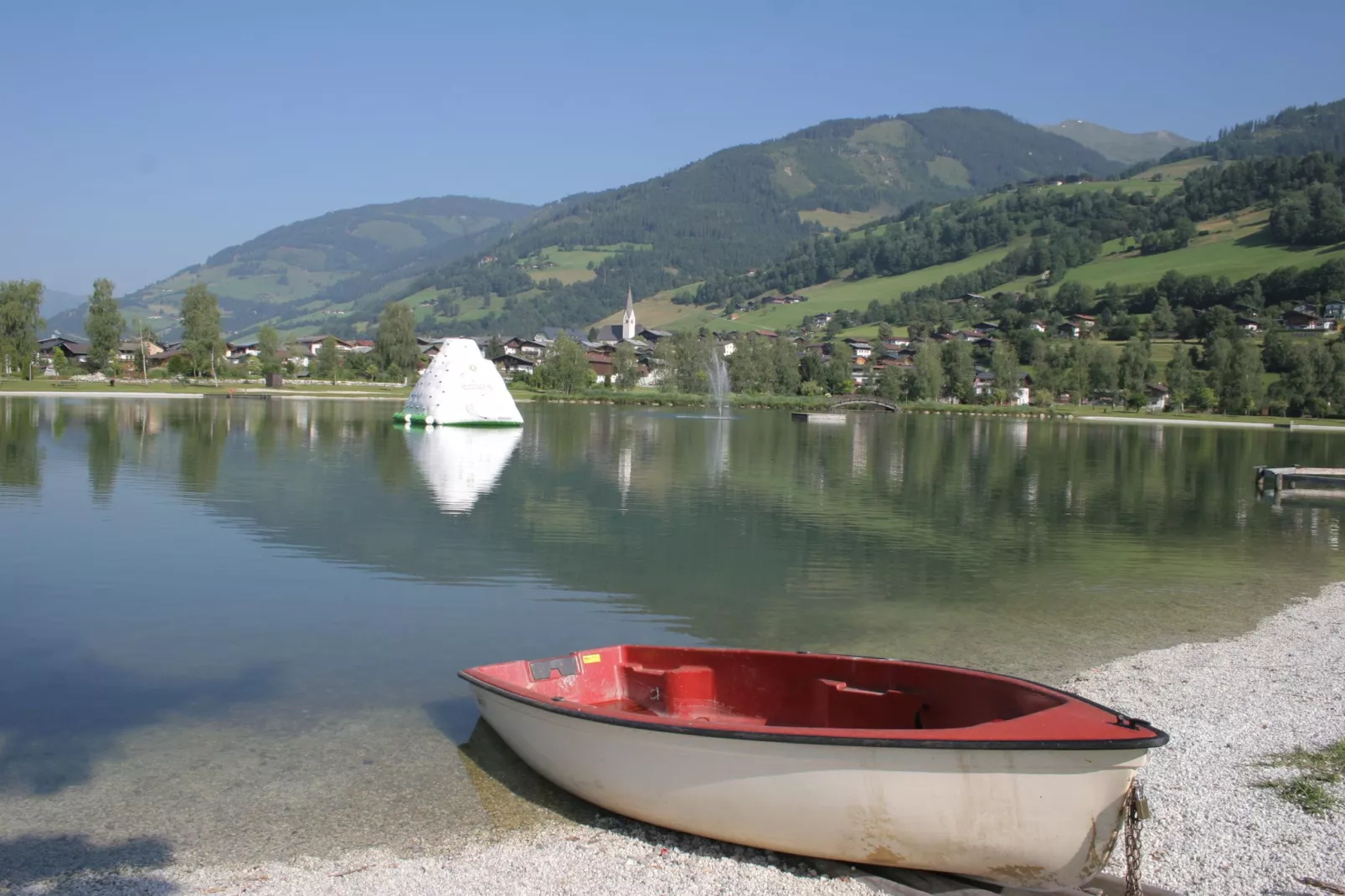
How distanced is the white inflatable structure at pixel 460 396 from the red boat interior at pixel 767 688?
65690 millimetres

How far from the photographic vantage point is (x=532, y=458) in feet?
168

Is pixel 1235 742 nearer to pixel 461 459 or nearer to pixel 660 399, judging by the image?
pixel 461 459

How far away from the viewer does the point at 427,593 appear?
2017 cm

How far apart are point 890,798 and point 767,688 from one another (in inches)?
116

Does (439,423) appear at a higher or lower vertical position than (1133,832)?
higher

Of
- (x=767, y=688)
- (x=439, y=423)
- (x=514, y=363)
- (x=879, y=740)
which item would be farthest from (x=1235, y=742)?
(x=514, y=363)

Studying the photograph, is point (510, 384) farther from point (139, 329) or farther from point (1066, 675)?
point (1066, 675)

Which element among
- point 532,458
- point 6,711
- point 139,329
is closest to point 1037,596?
point 6,711

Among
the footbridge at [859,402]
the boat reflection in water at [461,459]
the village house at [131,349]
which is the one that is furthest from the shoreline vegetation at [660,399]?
the boat reflection in water at [461,459]

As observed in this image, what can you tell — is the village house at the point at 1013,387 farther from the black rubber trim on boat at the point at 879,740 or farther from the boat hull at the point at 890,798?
the black rubber trim on boat at the point at 879,740

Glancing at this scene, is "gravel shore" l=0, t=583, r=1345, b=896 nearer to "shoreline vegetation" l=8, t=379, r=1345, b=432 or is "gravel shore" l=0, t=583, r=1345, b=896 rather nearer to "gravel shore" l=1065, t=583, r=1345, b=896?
"gravel shore" l=1065, t=583, r=1345, b=896

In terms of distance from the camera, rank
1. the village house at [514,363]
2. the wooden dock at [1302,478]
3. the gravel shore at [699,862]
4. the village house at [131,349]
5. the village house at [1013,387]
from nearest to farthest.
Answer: the gravel shore at [699,862] < the wooden dock at [1302,478] < the village house at [131,349] < the village house at [1013,387] < the village house at [514,363]

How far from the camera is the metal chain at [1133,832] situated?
824 centimetres

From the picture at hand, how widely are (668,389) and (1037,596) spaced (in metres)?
142
